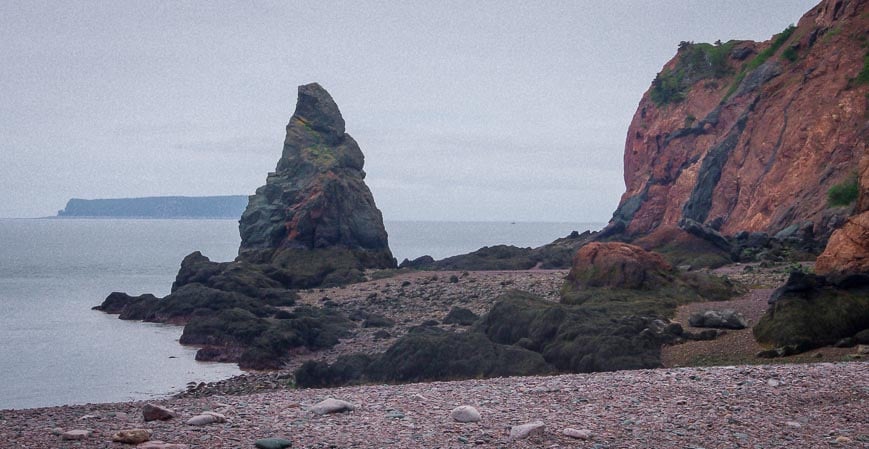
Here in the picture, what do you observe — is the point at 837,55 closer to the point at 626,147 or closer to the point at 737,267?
the point at 737,267

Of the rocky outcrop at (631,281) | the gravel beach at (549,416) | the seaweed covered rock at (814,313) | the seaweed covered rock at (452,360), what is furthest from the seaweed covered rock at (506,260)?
the gravel beach at (549,416)

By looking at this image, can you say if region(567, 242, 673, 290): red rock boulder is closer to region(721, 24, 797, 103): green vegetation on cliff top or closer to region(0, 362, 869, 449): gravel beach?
region(0, 362, 869, 449): gravel beach

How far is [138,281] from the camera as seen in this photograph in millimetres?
60406

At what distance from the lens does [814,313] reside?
15336 millimetres

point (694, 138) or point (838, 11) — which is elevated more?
point (838, 11)

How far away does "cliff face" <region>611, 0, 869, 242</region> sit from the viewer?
40594 millimetres

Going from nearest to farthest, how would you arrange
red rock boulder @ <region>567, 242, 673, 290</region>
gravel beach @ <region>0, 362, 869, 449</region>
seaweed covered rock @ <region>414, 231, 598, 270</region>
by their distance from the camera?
gravel beach @ <region>0, 362, 869, 449</region> < red rock boulder @ <region>567, 242, 673, 290</region> < seaweed covered rock @ <region>414, 231, 598, 270</region>

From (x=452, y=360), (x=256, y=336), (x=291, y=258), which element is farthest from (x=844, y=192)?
(x=291, y=258)

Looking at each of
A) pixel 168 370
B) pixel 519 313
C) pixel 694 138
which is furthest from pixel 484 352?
pixel 694 138

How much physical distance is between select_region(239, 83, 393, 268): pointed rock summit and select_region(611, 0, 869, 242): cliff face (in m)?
17.6

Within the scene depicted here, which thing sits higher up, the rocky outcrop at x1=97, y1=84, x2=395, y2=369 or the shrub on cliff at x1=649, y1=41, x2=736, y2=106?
the shrub on cliff at x1=649, y1=41, x2=736, y2=106

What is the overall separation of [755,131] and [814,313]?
117 ft

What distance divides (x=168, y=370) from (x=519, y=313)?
9615 millimetres

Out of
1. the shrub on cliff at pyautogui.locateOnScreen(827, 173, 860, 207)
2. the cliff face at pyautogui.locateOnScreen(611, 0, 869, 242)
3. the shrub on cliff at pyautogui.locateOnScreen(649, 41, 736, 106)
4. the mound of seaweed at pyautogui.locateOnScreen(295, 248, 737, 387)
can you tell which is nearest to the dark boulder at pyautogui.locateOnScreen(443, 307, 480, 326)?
the mound of seaweed at pyautogui.locateOnScreen(295, 248, 737, 387)
